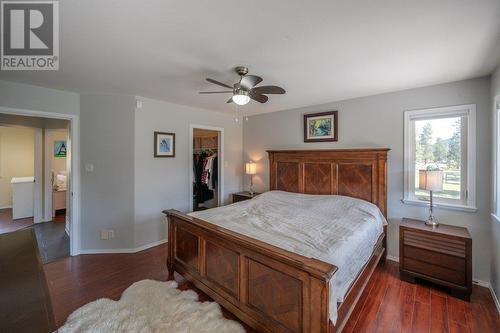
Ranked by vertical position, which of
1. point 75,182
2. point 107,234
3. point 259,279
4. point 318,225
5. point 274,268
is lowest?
point 107,234

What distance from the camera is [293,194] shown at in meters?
3.72

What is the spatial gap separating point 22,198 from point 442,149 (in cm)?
795

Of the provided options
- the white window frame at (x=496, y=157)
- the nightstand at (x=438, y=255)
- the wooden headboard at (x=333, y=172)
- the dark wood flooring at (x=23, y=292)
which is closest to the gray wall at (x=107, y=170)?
the dark wood flooring at (x=23, y=292)

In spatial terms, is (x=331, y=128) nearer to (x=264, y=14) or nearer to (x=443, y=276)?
(x=443, y=276)

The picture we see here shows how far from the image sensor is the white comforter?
5.68 feet

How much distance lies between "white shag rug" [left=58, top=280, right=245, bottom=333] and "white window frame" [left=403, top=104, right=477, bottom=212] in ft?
9.09

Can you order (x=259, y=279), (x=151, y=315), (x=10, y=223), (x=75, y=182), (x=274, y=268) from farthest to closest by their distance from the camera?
(x=10, y=223)
(x=75, y=182)
(x=151, y=315)
(x=259, y=279)
(x=274, y=268)

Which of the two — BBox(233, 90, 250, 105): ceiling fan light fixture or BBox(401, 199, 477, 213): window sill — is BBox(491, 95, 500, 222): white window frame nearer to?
BBox(401, 199, 477, 213): window sill

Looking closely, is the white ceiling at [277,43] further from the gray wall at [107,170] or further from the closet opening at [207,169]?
the closet opening at [207,169]

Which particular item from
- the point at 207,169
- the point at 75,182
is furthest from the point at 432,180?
the point at 75,182

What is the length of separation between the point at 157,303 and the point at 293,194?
94.8 inches

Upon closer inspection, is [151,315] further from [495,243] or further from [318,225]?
[495,243]

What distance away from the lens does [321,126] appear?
3836 mm

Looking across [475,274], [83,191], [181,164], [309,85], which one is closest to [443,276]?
[475,274]
